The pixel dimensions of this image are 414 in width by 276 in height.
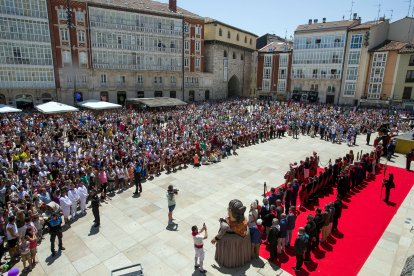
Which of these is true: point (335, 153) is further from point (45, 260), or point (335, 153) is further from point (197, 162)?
point (45, 260)

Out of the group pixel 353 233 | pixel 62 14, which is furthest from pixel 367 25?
pixel 62 14

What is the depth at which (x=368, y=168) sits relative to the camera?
15305 mm

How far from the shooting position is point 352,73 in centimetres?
4366

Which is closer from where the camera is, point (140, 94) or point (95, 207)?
point (95, 207)

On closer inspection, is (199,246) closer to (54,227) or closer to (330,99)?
(54,227)

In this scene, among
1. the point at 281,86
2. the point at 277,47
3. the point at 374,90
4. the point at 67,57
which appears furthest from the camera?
the point at 277,47

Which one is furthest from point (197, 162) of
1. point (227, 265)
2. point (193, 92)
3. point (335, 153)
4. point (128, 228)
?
point (193, 92)

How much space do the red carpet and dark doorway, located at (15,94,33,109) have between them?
34.7 m

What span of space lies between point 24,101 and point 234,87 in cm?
3855

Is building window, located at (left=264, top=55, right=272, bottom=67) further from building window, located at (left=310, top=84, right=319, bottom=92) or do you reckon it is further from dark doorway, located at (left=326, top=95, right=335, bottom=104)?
dark doorway, located at (left=326, top=95, right=335, bottom=104)

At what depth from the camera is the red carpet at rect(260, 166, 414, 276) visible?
8133 millimetres

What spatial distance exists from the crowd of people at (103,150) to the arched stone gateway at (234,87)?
2660 cm

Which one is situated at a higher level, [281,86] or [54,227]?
[281,86]

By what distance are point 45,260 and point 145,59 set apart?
36475mm
